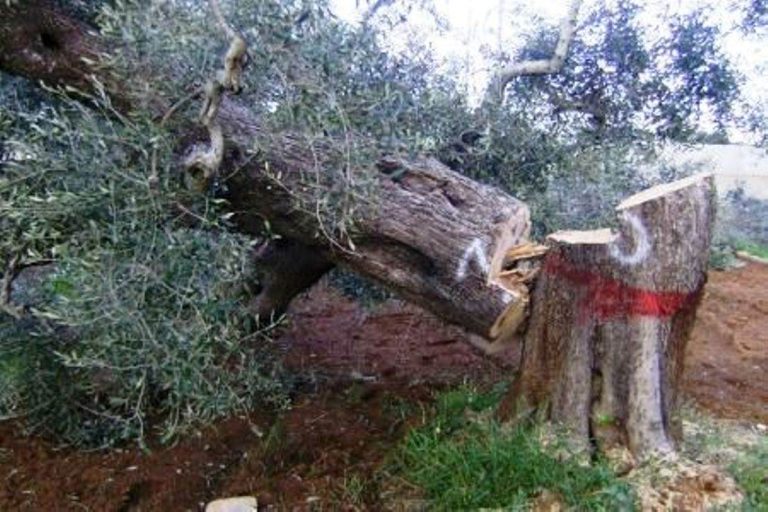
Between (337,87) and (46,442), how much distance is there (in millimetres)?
2314

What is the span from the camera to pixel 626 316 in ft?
10.2

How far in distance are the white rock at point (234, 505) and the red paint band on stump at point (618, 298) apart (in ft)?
5.27

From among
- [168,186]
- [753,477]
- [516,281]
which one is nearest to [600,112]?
[516,281]

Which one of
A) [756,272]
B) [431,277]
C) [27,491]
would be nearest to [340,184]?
[431,277]

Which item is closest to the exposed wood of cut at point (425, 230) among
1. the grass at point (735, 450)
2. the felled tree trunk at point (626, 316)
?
the felled tree trunk at point (626, 316)

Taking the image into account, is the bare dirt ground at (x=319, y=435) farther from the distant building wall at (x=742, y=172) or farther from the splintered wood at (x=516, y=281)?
the distant building wall at (x=742, y=172)

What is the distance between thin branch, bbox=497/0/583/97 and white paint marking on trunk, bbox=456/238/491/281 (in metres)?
1.78

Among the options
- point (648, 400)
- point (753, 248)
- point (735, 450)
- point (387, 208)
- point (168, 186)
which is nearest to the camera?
point (168, 186)

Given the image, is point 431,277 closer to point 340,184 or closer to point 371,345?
point 340,184

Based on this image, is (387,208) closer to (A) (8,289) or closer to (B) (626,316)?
(B) (626,316)

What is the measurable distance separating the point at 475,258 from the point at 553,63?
2.14 meters

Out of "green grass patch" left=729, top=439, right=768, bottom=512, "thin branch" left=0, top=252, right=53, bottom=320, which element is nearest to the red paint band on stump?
"green grass patch" left=729, top=439, right=768, bottom=512

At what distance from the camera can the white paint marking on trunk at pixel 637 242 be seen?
3047 mm

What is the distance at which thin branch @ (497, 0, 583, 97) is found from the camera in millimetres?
4711
